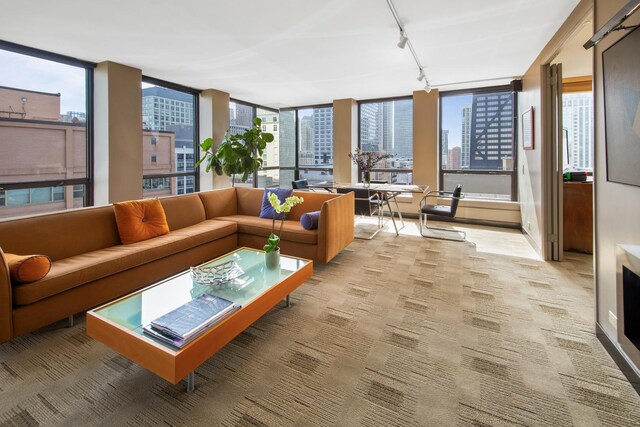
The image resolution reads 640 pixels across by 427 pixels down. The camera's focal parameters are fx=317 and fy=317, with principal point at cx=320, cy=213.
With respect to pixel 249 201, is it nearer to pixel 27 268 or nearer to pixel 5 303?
pixel 27 268

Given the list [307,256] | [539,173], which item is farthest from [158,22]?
[539,173]

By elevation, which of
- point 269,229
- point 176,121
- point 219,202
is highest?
point 176,121

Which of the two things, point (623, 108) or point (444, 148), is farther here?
point (444, 148)

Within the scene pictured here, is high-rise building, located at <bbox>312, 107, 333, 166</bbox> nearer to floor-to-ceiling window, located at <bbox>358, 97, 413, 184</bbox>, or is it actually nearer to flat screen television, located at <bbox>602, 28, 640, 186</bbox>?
floor-to-ceiling window, located at <bbox>358, 97, 413, 184</bbox>

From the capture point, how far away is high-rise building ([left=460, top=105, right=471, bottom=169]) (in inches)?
251

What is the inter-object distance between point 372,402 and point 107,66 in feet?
17.2

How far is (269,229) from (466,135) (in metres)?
4.72

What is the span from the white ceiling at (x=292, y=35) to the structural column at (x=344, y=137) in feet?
5.91

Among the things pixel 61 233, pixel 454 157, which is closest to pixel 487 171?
pixel 454 157

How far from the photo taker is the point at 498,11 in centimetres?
310

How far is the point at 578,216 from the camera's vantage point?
14.0ft

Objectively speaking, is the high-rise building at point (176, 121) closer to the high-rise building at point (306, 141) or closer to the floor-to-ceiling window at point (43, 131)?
the floor-to-ceiling window at point (43, 131)

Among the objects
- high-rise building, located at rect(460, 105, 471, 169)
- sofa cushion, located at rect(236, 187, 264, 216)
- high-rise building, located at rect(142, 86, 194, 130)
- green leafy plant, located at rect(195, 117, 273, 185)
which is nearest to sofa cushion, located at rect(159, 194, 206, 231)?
sofa cushion, located at rect(236, 187, 264, 216)

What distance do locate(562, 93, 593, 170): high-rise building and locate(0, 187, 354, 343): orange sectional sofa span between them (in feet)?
13.0
